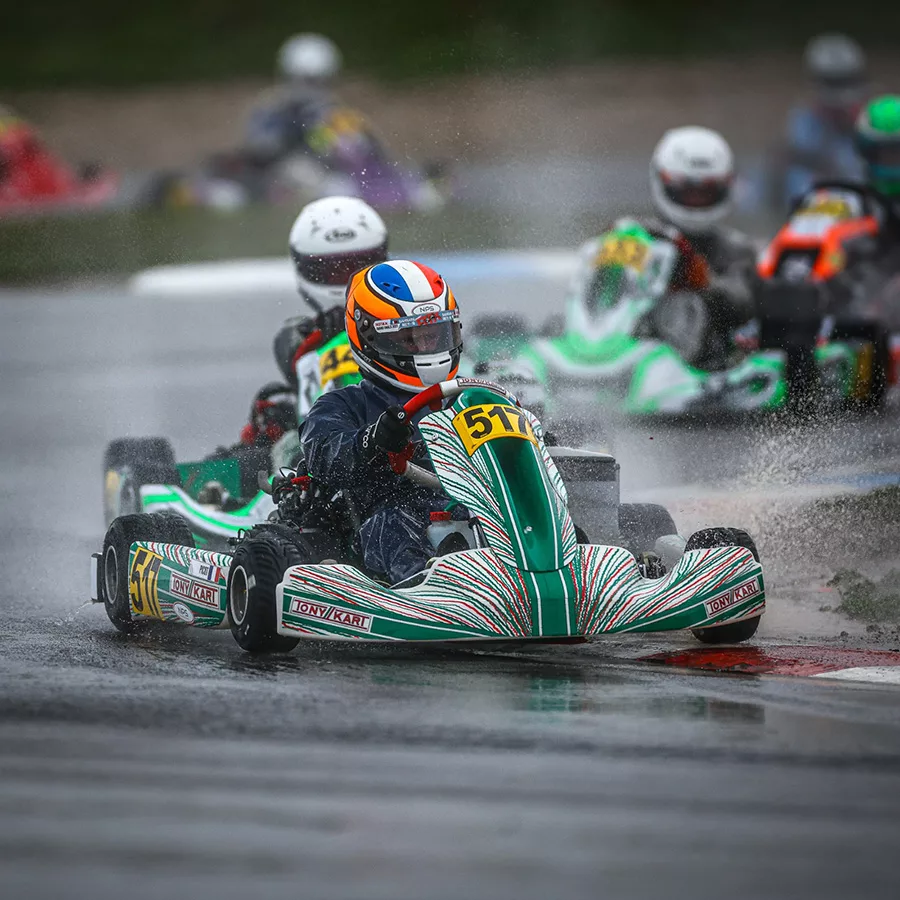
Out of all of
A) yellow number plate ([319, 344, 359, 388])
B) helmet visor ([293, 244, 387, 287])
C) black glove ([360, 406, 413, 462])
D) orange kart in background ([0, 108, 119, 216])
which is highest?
orange kart in background ([0, 108, 119, 216])

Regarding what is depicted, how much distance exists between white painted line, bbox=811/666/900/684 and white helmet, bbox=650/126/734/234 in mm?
6460

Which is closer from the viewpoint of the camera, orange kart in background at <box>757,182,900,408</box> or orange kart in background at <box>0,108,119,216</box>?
orange kart in background at <box>757,182,900,408</box>

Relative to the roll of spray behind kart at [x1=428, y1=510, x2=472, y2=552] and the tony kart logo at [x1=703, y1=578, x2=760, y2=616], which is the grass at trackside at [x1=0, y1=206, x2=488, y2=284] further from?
the tony kart logo at [x1=703, y1=578, x2=760, y2=616]

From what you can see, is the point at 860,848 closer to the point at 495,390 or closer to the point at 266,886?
the point at 266,886

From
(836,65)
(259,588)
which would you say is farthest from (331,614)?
(836,65)

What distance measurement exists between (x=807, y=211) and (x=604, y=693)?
26.9 ft

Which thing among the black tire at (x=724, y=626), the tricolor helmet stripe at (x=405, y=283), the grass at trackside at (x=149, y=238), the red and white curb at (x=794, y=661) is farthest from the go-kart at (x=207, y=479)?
the grass at trackside at (x=149, y=238)

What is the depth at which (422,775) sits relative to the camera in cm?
495

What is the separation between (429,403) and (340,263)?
257cm

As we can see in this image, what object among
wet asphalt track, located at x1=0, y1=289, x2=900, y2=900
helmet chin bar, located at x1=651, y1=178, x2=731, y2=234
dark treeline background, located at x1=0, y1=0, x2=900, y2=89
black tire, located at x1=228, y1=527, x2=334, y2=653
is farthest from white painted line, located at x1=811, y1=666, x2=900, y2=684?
dark treeline background, located at x1=0, y1=0, x2=900, y2=89

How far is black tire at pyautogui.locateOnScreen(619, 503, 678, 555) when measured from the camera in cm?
741

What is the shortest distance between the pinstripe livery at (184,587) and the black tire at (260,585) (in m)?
0.16

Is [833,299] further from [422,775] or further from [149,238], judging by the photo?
[149,238]

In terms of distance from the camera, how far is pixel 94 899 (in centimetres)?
407
